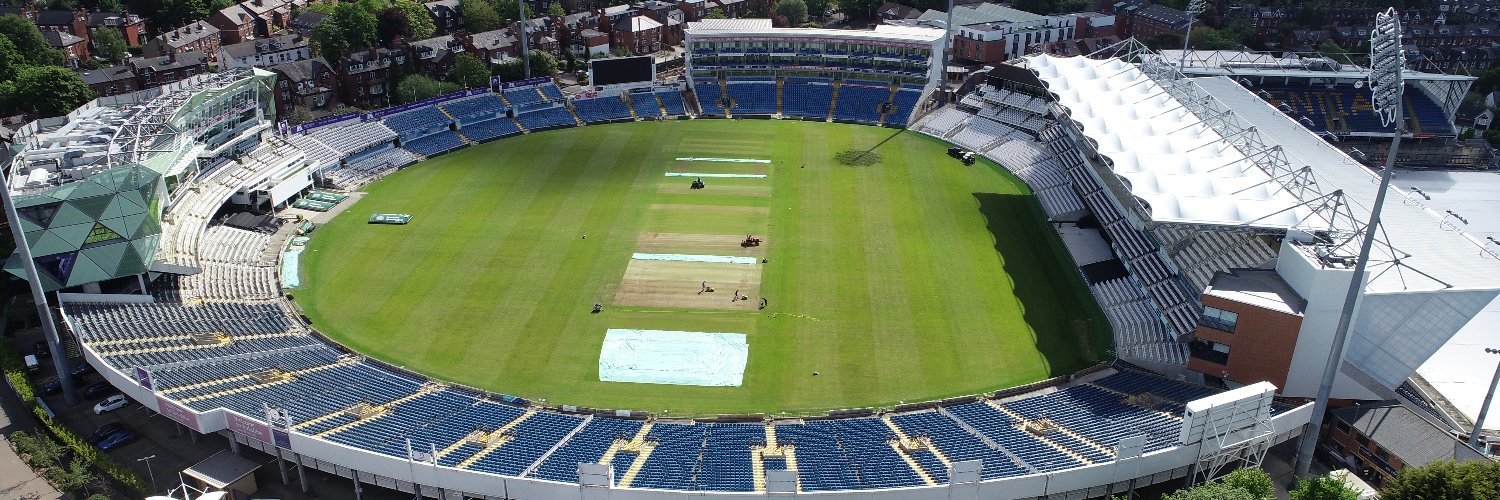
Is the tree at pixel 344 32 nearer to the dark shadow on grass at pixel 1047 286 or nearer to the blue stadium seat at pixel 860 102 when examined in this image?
the blue stadium seat at pixel 860 102

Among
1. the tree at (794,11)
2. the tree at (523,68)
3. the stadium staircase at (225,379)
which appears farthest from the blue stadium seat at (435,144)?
the tree at (794,11)

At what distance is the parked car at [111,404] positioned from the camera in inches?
1837

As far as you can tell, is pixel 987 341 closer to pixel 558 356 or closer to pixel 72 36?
pixel 558 356

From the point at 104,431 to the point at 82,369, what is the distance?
7.37 meters

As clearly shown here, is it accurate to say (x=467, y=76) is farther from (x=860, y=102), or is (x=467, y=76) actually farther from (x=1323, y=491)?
(x=1323, y=491)

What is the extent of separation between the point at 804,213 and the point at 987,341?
23844 mm

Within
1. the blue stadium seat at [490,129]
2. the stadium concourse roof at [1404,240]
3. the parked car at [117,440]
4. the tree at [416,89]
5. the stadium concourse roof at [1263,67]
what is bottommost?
the parked car at [117,440]

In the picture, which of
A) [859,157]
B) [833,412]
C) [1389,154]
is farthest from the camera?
[859,157]

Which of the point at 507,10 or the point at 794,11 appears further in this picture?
the point at 794,11

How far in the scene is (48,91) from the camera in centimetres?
8512

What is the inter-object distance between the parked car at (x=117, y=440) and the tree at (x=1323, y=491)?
51.6 m

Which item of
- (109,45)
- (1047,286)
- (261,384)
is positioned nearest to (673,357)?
(261,384)

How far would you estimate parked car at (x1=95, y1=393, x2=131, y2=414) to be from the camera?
4666 centimetres

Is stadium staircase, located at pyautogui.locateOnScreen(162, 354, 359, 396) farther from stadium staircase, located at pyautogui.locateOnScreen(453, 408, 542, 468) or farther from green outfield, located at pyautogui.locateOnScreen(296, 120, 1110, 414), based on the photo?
stadium staircase, located at pyautogui.locateOnScreen(453, 408, 542, 468)
